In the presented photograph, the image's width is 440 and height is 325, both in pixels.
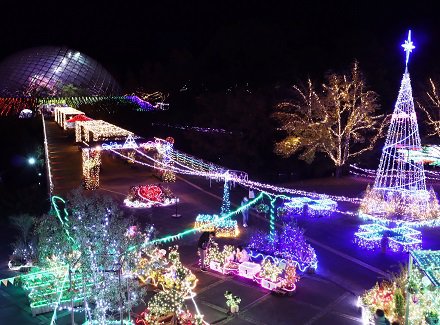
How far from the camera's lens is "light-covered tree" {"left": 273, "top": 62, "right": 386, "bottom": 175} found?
1186 inches

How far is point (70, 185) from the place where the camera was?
25.3 metres

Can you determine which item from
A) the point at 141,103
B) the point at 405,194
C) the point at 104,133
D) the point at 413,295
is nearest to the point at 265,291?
the point at 413,295

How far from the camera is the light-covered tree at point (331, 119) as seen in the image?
1186 inches

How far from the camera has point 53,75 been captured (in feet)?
195

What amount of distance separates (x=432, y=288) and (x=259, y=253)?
586 centimetres

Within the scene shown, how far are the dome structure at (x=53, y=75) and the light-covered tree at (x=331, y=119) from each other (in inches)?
1235

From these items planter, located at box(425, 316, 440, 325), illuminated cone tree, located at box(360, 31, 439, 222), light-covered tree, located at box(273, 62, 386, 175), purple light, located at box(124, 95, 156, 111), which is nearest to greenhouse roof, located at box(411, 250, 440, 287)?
planter, located at box(425, 316, 440, 325)

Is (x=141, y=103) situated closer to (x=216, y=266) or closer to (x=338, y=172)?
(x=338, y=172)

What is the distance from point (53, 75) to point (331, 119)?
39.2 m

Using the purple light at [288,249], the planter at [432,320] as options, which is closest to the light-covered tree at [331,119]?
the purple light at [288,249]

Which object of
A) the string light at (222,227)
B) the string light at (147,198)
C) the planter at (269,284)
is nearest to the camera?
the planter at (269,284)

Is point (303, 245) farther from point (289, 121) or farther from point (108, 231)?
point (289, 121)

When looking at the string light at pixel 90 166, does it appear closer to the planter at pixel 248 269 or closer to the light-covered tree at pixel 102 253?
the planter at pixel 248 269

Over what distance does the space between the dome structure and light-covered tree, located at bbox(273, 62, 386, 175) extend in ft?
103
